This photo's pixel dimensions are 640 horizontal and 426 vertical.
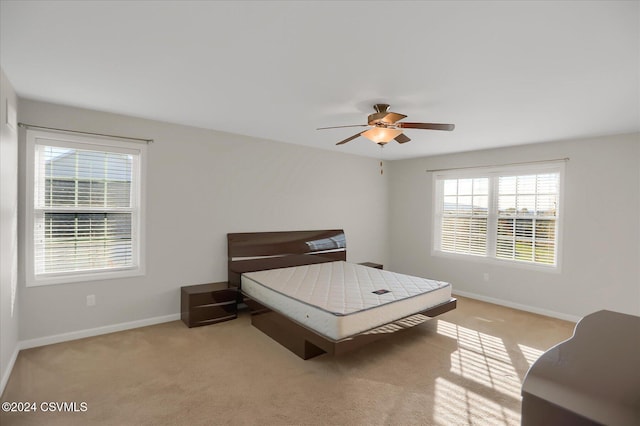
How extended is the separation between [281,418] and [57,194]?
10.4 feet

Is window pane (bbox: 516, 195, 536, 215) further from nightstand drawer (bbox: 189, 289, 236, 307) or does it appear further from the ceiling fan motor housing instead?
nightstand drawer (bbox: 189, 289, 236, 307)

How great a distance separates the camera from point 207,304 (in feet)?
13.0

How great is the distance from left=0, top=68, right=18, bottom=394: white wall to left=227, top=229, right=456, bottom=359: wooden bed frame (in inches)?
84.1

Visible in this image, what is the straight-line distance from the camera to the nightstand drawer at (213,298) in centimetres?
386

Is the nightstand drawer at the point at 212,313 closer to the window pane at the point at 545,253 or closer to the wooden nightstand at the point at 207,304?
the wooden nightstand at the point at 207,304

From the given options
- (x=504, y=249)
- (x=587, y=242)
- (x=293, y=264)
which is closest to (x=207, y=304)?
(x=293, y=264)

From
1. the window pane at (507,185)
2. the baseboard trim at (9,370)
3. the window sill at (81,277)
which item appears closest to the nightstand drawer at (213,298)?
the window sill at (81,277)

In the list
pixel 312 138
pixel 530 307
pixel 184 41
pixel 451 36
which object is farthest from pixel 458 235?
pixel 184 41

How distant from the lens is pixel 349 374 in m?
2.83

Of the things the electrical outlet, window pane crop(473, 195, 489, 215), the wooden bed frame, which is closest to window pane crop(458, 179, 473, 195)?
window pane crop(473, 195, 489, 215)

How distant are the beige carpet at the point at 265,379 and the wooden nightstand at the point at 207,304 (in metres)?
0.18

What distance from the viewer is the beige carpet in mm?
2266

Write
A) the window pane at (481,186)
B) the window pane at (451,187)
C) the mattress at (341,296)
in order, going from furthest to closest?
the window pane at (451,187) → the window pane at (481,186) → the mattress at (341,296)

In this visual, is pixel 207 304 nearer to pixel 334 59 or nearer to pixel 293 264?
pixel 293 264
